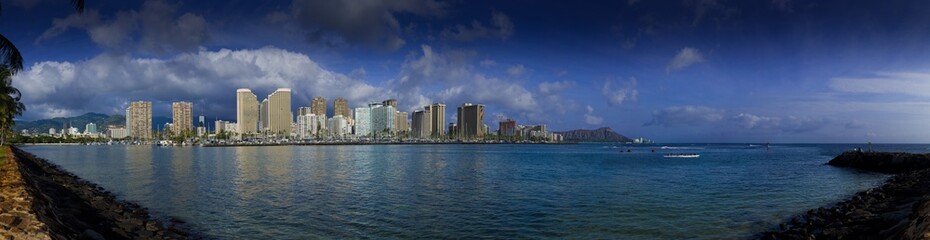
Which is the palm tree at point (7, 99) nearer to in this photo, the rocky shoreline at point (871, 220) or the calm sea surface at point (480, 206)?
the calm sea surface at point (480, 206)

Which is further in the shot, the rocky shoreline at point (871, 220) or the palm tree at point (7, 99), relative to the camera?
the palm tree at point (7, 99)

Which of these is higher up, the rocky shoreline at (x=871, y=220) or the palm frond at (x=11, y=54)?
the palm frond at (x=11, y=54)

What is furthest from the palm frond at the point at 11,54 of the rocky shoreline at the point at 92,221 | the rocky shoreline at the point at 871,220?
the rocky shoreline at the point at 871,220

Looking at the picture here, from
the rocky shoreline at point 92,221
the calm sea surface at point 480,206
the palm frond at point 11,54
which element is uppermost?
the palm frond at point 11,54

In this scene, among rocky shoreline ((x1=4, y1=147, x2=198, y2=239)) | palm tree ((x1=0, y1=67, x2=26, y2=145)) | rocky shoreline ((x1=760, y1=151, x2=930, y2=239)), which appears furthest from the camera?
palm tree ((x1=0, y1=67, x2=26, y2=145))

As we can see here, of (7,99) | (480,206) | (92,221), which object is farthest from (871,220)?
(7,99)

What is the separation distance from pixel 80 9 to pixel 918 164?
72.0 metres

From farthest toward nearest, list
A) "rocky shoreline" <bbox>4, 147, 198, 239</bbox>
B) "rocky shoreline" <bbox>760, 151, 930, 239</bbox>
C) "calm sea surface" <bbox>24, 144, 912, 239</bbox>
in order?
"calm sea surface" <bbox>24, 144, 912, 239</bbox> → "rocky shoreline" <bbox>760, 151, 930, 239</bbox> → "rocky shoreline" <bbox>4, 147, 198, 239</bbox>

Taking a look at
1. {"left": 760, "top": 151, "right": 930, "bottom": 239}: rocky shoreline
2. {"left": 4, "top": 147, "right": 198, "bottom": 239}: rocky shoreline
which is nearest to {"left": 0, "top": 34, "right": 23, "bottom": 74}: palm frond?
{"left": 4, "top": 147, "right": 198, "bottom": 239}: rocky shoreline

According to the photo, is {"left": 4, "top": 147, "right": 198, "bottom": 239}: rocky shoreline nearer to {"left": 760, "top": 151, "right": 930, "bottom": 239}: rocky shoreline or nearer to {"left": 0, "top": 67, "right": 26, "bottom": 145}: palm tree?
{"left": 0, "top": 67, "right": 26, "bottom": 145}: palm tree

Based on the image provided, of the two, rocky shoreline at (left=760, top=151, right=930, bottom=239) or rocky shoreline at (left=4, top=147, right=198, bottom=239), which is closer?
rocky shoreline at (left=4, top=147, right=198, bottom=239)

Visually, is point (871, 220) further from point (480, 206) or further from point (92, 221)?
point (92, 221)

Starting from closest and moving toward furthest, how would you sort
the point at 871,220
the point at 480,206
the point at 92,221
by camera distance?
1. the point at 92,221
2. the point at 871,220
3. the point at 480,206

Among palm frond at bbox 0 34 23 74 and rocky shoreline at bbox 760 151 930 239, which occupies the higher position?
palm frond at bbox 0 34 23 74
